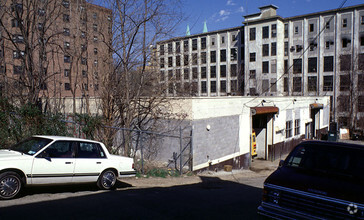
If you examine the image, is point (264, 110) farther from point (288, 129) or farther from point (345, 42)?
point (345, 42)

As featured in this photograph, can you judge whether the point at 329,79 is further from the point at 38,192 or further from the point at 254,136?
the point at 38,192

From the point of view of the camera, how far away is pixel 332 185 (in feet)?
17.3

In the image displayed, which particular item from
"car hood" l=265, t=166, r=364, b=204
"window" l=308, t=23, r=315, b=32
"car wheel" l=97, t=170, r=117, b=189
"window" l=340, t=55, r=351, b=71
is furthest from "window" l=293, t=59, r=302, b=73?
"car hood" l=265, t=166, r=364, b=204

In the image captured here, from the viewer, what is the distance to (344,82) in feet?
162

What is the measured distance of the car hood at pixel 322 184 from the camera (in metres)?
4.98

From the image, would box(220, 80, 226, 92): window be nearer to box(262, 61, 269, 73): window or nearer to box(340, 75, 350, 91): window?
box(262, 61, 269, 73): window

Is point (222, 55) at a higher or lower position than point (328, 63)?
higher

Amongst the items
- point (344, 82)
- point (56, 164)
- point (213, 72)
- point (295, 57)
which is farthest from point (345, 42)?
point (56, 164)

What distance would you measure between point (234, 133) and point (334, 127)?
1870cm

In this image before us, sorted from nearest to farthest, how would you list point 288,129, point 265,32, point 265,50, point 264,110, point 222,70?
1. point 264,110
2. point 288,129
3. point 265,32
4. point 265,50
5. point 222,70

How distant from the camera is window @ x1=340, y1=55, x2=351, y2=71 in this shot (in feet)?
160

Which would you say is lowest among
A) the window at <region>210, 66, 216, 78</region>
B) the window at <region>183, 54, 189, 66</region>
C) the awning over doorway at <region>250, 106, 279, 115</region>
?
the awning over doorway at <region>250, 106, 279, 115</region>

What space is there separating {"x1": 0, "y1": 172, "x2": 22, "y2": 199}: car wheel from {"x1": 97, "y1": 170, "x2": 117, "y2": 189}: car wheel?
2179 mm

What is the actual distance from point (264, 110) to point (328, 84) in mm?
36830
